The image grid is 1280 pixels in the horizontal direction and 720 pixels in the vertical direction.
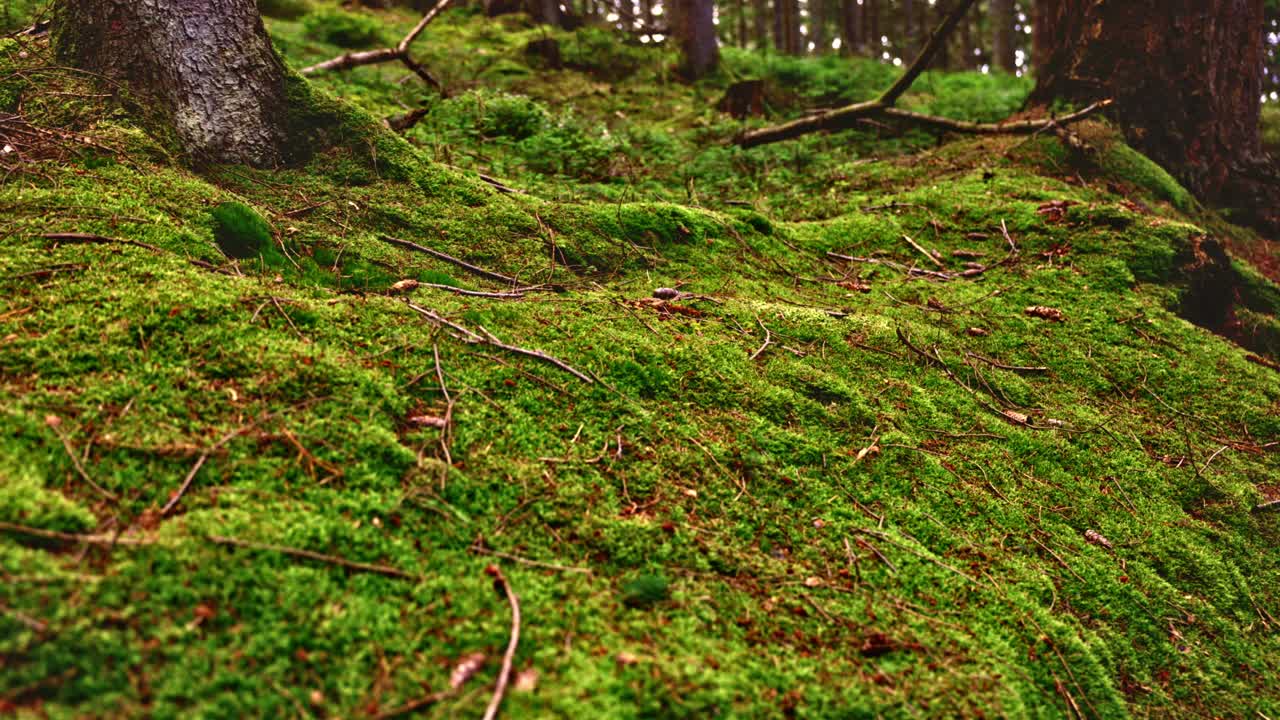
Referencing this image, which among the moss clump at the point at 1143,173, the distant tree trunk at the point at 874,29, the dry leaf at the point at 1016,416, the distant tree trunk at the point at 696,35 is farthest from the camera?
the distant tree trunk at the point at 874,29

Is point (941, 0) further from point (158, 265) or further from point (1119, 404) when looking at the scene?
point (158, 265)

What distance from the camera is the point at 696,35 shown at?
37.3 ft

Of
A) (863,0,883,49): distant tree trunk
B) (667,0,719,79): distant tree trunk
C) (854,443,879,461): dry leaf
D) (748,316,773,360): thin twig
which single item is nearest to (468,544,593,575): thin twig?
(854,443,879,461): dry leaf

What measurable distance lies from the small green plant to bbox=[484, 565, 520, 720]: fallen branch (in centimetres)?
1002

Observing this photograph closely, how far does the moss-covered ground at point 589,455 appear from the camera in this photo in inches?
74.4

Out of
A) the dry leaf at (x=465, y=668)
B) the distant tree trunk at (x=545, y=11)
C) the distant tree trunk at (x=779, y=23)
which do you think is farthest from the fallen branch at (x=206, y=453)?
the distant tree trunk at (x=779, y=23)

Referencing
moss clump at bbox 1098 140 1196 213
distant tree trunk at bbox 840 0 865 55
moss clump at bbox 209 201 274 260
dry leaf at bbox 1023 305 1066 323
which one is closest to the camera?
moss clump at bbox 209 201 274 260

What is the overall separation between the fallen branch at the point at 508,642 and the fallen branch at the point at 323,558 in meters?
0.23

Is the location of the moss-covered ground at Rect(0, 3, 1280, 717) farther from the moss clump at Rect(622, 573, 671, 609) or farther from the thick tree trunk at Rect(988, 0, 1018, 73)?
the thick tree trunk at Rect(988, 0, 1018, 73)

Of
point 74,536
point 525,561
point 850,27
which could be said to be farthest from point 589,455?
point 850,27

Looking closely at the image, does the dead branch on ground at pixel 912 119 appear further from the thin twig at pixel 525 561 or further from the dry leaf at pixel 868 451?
the thin twig at pixel 525 561

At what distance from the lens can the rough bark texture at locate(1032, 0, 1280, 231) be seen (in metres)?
6.87

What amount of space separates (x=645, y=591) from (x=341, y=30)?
34.1ft

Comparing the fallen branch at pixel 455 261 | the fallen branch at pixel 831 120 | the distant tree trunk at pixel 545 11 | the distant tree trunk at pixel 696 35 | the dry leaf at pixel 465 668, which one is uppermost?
the distant tree trunk at pixel 545 11
